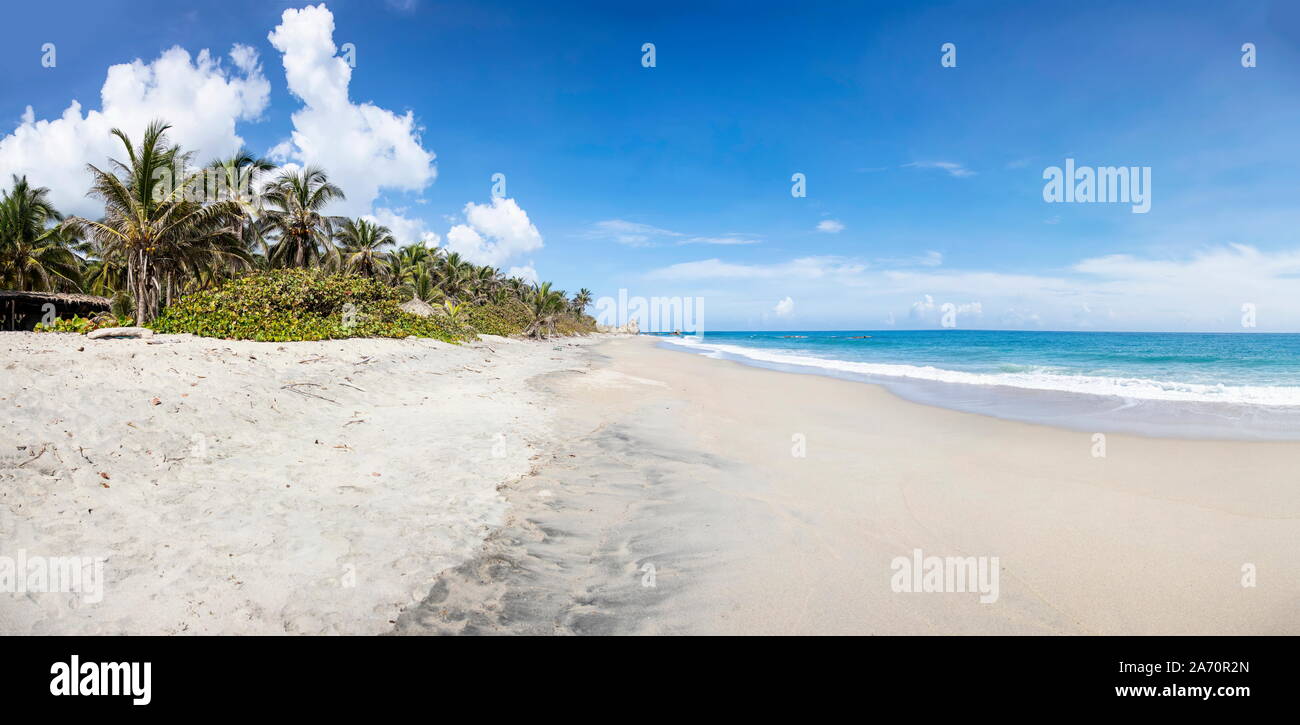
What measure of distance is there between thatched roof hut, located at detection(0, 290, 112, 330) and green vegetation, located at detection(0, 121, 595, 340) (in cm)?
181

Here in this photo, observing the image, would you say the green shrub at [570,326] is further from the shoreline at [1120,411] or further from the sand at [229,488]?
the sand at [229,488]

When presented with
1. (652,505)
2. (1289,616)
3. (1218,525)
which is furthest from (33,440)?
(1218,525)

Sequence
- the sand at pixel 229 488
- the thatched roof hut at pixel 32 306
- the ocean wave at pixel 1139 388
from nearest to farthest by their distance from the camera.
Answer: the sand at pixel 229 488
the ocean wave at pixel 1139 388
the thatched roof hut at pixel 32 306

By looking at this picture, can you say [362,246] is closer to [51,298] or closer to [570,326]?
[51,298]

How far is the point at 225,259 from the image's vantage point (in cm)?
2795

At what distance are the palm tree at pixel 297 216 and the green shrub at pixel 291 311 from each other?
1238cm

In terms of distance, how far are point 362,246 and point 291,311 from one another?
927 inches

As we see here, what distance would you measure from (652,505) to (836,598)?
236 centimetres

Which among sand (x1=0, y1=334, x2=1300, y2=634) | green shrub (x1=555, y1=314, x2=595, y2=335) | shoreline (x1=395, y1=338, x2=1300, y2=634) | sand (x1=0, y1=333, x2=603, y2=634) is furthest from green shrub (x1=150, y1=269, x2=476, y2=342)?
green shrub (x1=555, y1=314, x2=595, y2=335)

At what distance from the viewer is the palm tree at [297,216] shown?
32219 millimetres

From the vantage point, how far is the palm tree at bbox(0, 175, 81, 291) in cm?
2908
